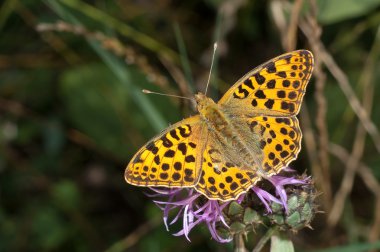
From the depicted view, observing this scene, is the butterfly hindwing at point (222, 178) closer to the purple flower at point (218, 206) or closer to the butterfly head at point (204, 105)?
the purple flower at point (218, 206)

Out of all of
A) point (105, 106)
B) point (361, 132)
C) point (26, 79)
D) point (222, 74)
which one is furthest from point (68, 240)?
point (361, 132)

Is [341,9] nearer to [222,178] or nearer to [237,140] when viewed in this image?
[237,140]

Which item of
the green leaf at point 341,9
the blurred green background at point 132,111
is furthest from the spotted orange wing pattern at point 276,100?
the green leaf at point 341,9

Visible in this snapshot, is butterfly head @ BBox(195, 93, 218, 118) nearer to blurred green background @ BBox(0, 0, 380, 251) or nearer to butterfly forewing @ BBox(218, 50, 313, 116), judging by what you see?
butterfly forewing @ BBox(218, 50, 313, 116)

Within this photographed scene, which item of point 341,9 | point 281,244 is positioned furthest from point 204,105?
point 341,9

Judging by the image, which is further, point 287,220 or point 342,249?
point 342,249

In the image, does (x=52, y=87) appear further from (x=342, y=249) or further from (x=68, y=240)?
(x=342, y=249)
